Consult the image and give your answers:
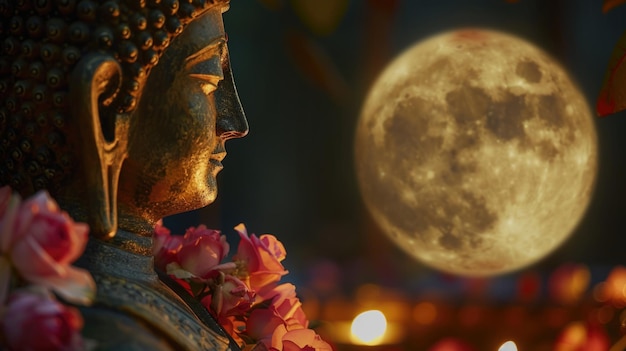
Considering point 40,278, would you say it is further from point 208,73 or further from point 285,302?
point 285,302

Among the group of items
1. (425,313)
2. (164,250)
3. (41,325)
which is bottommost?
(41,325)

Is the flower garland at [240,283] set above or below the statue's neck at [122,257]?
above

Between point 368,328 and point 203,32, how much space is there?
1.60 m

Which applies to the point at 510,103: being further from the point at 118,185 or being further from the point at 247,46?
the point at 247,46

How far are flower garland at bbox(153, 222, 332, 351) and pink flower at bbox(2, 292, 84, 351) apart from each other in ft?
1.40

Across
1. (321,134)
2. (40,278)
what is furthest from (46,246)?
(321,134)

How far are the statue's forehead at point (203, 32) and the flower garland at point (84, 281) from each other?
0.27 metres

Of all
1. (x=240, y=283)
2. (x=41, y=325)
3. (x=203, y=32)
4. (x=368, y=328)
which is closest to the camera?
(x=41, y=325)

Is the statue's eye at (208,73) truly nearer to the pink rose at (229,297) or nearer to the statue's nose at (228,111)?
the statue's nose at (228,111)

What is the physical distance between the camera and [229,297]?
132 centimetres

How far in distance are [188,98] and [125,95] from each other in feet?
0.28

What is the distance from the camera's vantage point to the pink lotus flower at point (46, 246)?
90 cm

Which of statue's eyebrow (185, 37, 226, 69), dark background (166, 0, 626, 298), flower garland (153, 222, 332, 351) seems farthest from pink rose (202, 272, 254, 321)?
dark background (166, 0, 626, 298)

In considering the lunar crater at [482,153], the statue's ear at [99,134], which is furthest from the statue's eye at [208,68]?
the lunar crater at [482,153]
